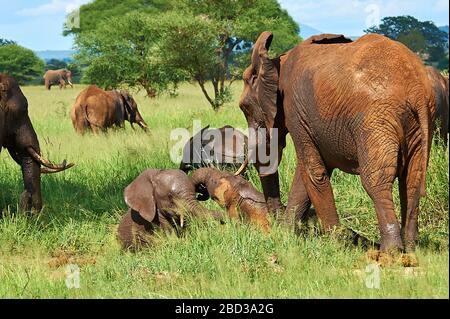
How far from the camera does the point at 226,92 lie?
24.7m

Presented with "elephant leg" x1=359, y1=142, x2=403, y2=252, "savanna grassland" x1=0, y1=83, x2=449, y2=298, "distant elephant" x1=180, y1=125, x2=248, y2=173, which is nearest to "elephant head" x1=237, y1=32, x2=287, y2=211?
"savanna grassland" x1=0, y1=83, x2=449, y2=298

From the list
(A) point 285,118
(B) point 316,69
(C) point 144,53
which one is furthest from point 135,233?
(C) point 144,53

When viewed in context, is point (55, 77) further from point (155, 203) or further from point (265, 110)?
point (265, 110)

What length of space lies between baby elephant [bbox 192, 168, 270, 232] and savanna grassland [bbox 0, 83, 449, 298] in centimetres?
55

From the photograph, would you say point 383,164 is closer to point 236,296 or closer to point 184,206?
point 236,296

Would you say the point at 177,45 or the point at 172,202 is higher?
the point at 172,202

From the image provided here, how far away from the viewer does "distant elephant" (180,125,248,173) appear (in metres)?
9.38

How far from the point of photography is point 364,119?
532cm

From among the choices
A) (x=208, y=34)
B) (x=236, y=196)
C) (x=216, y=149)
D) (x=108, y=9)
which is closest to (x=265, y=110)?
(x=236, y=196)

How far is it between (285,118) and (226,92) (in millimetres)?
18436

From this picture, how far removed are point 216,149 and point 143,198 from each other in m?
2.39

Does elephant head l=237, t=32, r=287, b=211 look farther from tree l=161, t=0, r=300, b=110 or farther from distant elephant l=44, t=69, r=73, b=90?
distant elephant l=44, t=69, r=73, b=90

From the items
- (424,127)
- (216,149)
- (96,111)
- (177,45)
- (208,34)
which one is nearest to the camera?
(424,127)

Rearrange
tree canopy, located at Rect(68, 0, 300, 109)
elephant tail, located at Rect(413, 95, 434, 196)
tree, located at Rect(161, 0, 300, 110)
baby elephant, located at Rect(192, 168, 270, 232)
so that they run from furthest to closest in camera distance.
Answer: tree canopy, located at Rect(68, 0, 300, 109) < tree, located at Rect(161, 0, 300, 110) < baby elephant, located at Rect(192, 168, 270, 232) < elephant tail, located at Rect(413, 95, 434, 196)
